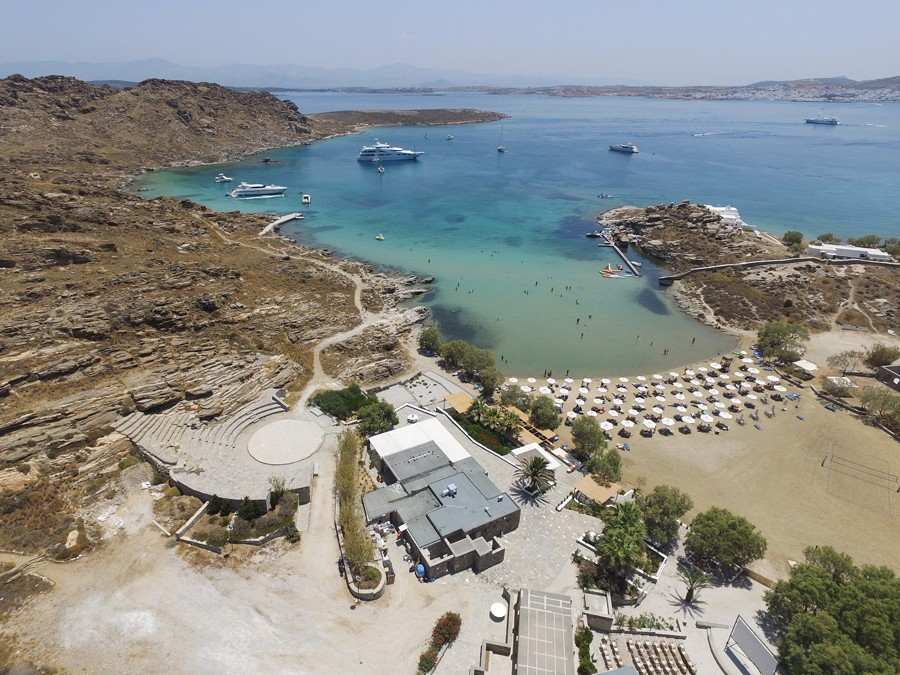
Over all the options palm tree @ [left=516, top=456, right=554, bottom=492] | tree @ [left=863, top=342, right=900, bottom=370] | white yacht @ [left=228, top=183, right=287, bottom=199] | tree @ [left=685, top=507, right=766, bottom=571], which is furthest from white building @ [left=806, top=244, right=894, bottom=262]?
white yacht @ [left=228, top=183, right=287, bottom=199]

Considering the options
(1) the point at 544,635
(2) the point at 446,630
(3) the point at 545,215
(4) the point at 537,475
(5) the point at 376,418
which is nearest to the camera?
Answer: (1) the point at 544,635

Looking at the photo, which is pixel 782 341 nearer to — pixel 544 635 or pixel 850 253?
pixel 850 253

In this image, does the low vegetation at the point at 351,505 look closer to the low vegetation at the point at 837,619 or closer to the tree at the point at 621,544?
the tree at the point at 621,544

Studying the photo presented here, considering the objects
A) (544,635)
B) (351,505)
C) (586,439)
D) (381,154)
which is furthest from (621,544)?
(381,154)

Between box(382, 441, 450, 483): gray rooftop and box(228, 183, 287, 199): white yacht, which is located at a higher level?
box(228, 183, 287, 199): white yacht

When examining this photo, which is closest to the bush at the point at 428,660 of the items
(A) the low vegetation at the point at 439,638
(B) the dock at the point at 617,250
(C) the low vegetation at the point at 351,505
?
(A) the low vegetation at the point at 439,638

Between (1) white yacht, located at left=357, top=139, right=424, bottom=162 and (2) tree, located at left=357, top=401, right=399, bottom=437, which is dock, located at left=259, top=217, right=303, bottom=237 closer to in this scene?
(2) tree, located at left=357, top=401, right=399, bottom=437

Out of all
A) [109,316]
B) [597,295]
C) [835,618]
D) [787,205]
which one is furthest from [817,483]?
[787,205]
